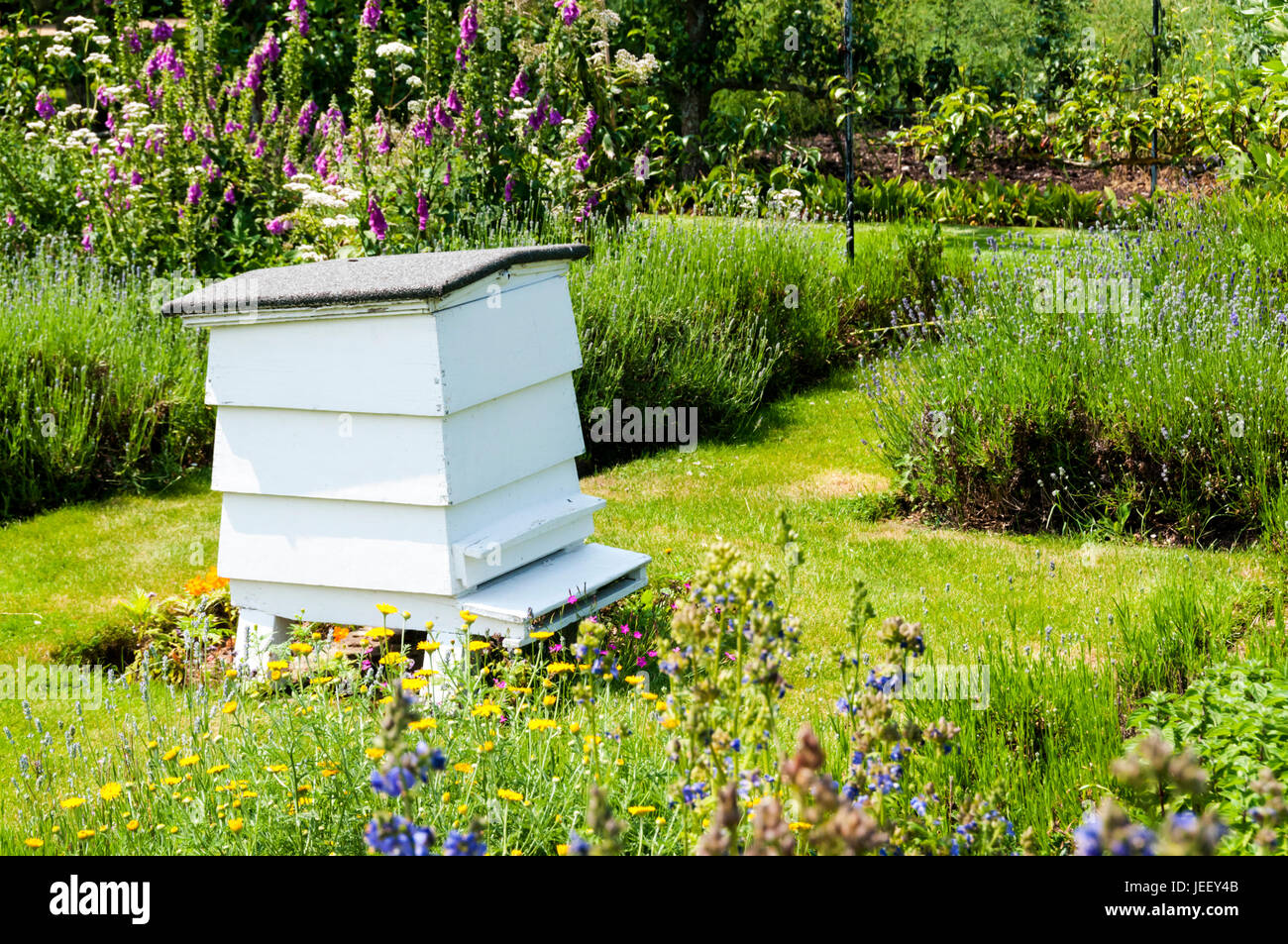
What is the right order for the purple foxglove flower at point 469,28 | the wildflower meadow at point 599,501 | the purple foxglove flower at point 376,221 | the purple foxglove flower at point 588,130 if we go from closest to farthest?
the wildflower meadow at point 599,501 < the purple foxglove flower at point 376,221 < the purple foxglove flower at point 469,28 < the purple foxglove flower at point 588,130

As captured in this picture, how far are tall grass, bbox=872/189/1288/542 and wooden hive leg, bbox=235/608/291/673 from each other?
283cm

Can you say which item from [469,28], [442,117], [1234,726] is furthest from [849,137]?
[1234,726]

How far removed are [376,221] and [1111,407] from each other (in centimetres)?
359

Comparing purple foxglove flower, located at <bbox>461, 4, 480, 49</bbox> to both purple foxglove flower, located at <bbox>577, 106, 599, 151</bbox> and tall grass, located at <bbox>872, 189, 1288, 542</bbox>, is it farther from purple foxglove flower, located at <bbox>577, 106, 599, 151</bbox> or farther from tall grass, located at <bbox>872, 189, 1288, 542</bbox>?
tall grass, located at <bbox>872, 189, 1288, 542</bbox>

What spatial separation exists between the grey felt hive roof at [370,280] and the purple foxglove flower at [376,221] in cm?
188

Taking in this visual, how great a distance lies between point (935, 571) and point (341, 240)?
385 cm

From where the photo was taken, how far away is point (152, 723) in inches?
127

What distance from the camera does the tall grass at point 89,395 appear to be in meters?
5.55

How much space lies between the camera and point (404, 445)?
364 centimetres

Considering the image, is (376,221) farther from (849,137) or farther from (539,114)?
(849,137)

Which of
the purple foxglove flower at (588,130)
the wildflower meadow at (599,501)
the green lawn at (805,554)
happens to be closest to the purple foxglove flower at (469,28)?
the wildflower meadow at (599,501)

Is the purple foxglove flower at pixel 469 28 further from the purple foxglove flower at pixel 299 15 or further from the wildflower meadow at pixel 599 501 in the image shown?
the purple foxglove flower at pixel 299 15

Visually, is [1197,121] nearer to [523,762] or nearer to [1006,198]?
[1006,198]

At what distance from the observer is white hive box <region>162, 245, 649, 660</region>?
11.8 feet
